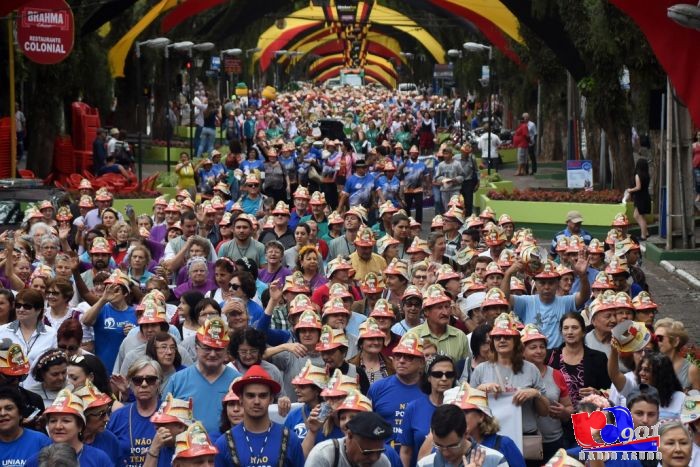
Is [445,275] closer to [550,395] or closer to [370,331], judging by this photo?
[370,331]

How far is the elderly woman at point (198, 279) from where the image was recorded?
15.9m

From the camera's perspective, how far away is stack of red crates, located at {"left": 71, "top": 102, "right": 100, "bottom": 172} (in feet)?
133

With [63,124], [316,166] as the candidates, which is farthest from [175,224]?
[63,124]

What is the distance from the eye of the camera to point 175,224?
65.2 ft

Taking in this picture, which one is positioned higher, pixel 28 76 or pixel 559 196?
pixel 28 76

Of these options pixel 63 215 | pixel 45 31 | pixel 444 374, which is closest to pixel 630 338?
pixel 444 374

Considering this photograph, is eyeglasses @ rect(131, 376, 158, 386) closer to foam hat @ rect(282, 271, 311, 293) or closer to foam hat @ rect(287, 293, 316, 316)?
foam hat @ rect(287, 293, 316, 316)

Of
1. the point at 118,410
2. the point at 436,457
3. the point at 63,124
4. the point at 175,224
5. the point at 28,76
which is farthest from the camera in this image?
the point at 63,124

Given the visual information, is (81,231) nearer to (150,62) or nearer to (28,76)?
(28,76)

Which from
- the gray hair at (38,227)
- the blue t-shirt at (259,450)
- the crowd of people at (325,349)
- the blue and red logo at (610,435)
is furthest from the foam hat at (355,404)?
the gray hair at (38,227)

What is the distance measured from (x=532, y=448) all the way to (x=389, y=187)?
16.9m

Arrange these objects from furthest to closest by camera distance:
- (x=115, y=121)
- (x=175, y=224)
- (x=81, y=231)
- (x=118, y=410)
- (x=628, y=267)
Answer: (x=115, y=121) → (x=81, y=231) → (x=175, y=224) → (x=628, y=267) → (x=118, y=410)

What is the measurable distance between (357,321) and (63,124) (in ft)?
94.0

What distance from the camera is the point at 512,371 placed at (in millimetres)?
11438
